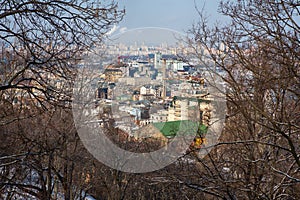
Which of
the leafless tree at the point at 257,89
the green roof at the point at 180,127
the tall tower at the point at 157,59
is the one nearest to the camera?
the leafless tree at the point at 257,89

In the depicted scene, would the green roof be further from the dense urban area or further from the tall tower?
the tall tower

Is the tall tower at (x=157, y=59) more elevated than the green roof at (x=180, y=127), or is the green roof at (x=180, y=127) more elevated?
the tall tower at (x=157, y=59)

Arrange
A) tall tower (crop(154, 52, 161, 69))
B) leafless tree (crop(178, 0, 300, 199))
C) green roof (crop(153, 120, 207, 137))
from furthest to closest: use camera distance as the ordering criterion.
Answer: green roof (crop(153, 120, 207, 137))
tall tower (crop(154, 52, 161, 69))
leafless tree (crop(178, 0, 300, 199))

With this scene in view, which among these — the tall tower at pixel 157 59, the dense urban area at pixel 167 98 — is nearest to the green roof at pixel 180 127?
the dense urban area at pixel 167 98

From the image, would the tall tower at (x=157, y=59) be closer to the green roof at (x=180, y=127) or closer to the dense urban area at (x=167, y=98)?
the dense urban area at (x=167, y=98)

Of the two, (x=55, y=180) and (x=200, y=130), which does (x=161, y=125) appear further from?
(x=55, y=180)

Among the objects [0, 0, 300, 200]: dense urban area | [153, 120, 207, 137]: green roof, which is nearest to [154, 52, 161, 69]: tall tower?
[0, 0, 300, 200]: dense urban area

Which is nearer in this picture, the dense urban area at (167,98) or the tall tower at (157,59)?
the dense urban area at (167,98)

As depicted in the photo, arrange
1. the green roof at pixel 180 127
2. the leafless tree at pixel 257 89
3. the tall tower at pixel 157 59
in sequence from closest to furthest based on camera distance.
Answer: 1. the leafless tree at pixel 257 89
2. the tall tower at pixel 157 59
3. the green roof at pixel 180 127

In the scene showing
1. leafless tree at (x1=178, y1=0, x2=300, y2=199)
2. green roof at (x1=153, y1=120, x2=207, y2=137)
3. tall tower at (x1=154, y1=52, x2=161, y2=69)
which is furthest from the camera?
green roof at (x1=153, y1=120, x2=207, y2=137)
